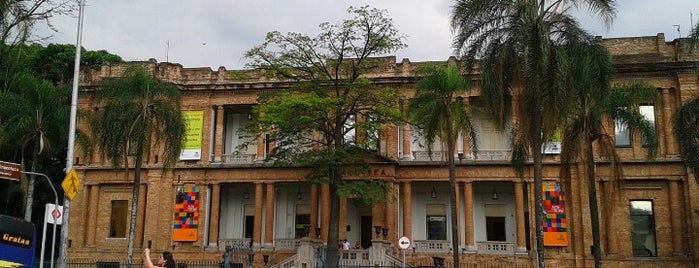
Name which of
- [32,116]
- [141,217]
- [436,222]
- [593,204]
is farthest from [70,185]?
[436,222]

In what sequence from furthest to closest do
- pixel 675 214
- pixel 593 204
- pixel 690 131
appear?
pixel 675 214
pixel 593 204
pixel 690 131

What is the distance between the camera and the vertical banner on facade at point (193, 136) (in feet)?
121

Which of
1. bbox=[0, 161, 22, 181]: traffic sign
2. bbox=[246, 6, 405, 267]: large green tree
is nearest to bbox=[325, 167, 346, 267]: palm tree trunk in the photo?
bbox=[246, 6, 405, 267]: large green tree

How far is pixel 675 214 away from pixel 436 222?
39.5 ft

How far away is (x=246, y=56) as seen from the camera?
28.4 m

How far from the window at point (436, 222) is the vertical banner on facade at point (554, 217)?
19.1 ft

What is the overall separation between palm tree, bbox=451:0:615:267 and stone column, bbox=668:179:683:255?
51.0ft

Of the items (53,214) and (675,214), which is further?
(675,214)

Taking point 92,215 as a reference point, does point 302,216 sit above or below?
above

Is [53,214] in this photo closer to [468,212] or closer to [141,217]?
[141,217]

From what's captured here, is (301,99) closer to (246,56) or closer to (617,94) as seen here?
(246,56)

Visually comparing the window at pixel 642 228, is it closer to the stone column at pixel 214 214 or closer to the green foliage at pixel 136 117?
the stone column at pixel 214 214

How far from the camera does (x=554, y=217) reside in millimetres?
32781

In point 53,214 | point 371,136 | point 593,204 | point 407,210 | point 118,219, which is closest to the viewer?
point 53,214
